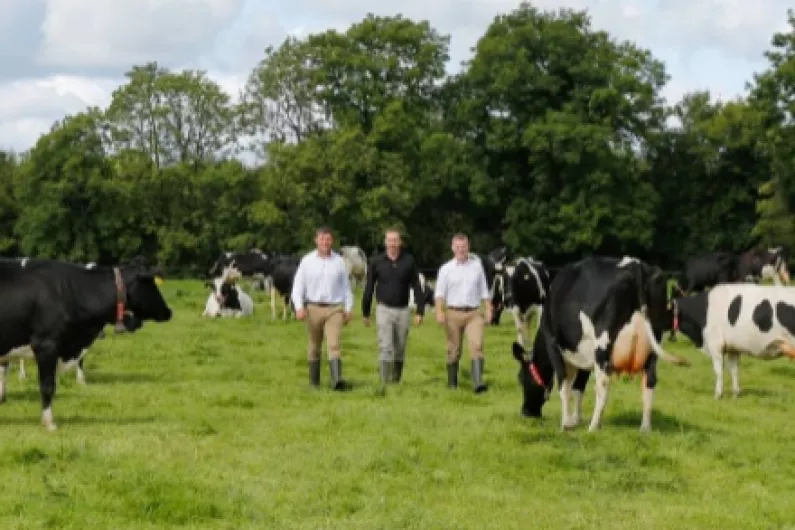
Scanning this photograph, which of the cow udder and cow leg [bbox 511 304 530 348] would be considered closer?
the cow udder

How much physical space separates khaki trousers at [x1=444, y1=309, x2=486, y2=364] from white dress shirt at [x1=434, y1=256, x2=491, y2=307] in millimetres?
144

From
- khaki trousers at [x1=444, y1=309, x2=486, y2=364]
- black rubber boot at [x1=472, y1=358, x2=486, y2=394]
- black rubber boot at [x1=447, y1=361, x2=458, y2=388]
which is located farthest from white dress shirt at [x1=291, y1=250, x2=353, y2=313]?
black rubber boot at [x1=472, y1=358, x2=486, y2=394]

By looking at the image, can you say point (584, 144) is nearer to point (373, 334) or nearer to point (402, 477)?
point (373, 334)

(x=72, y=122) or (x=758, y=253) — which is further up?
(x=72, y=122)

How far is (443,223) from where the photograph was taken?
65125mm

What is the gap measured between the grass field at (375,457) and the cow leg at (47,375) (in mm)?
221

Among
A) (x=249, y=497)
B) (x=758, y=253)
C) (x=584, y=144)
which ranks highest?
(x=584, y=144)

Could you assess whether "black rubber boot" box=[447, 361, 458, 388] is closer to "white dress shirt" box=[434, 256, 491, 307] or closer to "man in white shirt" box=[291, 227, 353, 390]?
"white dress shirt" box=[434, 256, 491, 307]

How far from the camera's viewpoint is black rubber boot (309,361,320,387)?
56.0ft

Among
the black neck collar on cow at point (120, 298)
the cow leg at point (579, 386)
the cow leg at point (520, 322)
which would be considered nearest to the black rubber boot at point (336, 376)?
the black neck collar on cow at point (120, 298)

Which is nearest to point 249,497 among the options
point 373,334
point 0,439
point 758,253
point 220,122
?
point 0,439

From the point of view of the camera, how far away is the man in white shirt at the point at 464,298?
1669 cm

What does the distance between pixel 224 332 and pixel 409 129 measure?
35.7 meters

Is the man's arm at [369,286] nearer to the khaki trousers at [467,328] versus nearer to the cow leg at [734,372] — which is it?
the khaki trousers at [467,328]
